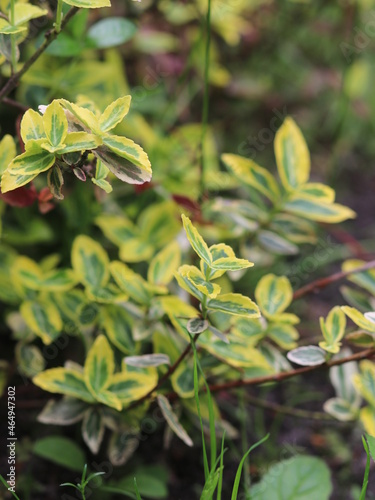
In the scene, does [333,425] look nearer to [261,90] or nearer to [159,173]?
[159,173]

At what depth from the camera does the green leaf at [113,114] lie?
0.72 m

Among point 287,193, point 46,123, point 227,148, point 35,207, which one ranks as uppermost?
point 46,123

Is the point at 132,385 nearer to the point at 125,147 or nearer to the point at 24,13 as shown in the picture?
the point at 125,147

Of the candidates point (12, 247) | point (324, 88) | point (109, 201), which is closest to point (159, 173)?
point (109, 201)

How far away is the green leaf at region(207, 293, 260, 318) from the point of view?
0.75 meters

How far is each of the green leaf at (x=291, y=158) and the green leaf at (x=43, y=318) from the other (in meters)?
0.46

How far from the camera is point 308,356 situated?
0.85m

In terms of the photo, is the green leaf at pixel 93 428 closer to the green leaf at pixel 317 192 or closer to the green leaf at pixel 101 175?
the green leaf at pixel 101 175

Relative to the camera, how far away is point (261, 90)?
180cm

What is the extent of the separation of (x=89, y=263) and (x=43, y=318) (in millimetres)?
117

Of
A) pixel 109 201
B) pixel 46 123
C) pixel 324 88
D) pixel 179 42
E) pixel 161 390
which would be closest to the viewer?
pixel 46 123

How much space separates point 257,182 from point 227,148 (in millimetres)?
727
